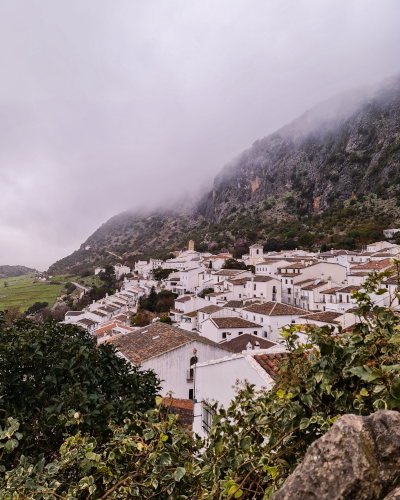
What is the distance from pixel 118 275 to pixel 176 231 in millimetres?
60494

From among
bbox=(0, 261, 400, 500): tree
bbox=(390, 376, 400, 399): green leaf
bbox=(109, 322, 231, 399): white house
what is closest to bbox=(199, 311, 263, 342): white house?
bbox=(109, 322, 231, 399): white house

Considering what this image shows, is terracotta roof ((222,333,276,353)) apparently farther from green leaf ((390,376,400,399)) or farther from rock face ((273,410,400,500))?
rock face ((273,410,400,500))

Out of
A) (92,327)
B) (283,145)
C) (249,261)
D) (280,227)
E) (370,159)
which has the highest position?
(283,145)

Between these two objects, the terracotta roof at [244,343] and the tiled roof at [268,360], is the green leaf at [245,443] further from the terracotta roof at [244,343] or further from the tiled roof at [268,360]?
the terracotta roof at [244,343]

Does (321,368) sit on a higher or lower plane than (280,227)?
lower

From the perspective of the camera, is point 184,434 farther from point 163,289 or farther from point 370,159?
point 370,159

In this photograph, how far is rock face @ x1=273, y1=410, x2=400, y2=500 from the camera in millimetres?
1614

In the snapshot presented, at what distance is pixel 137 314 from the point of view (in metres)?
46.2

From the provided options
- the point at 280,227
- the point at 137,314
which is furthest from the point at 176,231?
the point at 137,314

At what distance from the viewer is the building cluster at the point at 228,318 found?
27.5 feet

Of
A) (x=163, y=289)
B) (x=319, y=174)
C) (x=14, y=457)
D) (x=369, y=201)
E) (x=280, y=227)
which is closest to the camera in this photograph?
(x=14, y=457)

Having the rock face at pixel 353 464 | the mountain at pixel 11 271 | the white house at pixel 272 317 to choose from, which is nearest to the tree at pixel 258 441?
the rock face at pixel 353 464

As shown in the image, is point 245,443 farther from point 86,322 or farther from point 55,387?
point 86,322

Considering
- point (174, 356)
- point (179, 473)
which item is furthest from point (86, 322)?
point (179, 473)
